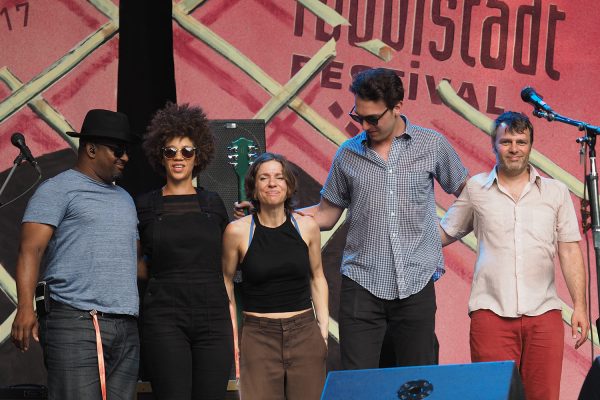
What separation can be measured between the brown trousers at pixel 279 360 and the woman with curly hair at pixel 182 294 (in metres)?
0.09

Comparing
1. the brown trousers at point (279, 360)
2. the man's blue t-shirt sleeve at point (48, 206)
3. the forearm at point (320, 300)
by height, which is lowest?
the brown trousers at point (279, 360)

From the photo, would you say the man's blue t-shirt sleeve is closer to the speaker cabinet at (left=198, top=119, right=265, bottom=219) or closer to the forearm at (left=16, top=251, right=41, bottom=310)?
the forearm at (left=16, top=251, right=41, bottom=310)

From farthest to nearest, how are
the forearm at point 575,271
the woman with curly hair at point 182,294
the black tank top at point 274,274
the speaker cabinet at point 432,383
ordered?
the forearm at point 575,271 → the black tank top at point 274,274 → the woman with curly hair at point 182,294 → the speaker cabinet at point 432,383

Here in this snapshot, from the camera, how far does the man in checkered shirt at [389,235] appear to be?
3803 millimetres

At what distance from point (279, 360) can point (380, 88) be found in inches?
43.5

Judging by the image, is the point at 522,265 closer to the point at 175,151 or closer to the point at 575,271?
the point at 575,271

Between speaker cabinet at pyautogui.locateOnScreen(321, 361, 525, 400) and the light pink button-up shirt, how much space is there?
4.25 ft

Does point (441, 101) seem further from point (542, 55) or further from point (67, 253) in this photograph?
point (67, 253)

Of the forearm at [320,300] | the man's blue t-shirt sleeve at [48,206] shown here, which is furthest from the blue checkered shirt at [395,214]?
the man's blue t-shirt sleeve at [48,206]

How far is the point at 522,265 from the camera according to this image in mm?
3963

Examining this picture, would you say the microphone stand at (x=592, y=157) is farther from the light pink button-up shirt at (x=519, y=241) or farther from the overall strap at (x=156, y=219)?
the overall strap at (x=156, y=219)

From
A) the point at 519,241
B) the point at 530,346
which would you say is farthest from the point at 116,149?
the point at 530,346

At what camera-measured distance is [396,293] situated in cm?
380

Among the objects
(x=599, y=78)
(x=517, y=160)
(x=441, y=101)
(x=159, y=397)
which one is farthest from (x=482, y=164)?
(x=159, y=397)
